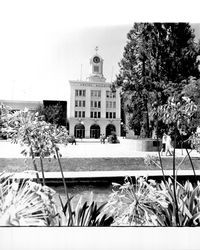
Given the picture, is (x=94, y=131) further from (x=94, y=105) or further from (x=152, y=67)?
(x=152, y=67)

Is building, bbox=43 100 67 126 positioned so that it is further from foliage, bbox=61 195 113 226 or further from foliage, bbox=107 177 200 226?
foliage, bbox=107 177 200 226

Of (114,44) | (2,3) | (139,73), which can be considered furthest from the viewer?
(139,73)

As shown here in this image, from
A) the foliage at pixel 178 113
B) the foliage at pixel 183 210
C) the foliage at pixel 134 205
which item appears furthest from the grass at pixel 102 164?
the foliage at pixel 134 205

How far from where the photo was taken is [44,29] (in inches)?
125

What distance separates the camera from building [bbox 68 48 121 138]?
3619 millimetres

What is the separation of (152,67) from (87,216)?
3727mm

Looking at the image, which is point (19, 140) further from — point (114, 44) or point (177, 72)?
point (177, 72)

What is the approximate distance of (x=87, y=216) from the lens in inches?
84.8

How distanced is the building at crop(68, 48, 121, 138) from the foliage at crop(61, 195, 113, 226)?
153cm

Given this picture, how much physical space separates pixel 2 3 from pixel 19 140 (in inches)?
58.6

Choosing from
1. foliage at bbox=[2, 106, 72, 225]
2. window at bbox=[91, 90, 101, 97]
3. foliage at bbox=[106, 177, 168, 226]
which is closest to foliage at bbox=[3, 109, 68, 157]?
foliage at bbox=[2, 106, 72, 225]

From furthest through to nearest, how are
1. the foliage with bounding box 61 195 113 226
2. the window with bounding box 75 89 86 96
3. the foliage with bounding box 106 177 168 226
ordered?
the window with bounding box 75 89 86 96 < the foliage with bounding box 61 195 113 226 < the foliage with bounding box 106 177 168 226

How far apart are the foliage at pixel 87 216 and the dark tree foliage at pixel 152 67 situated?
2185mm
